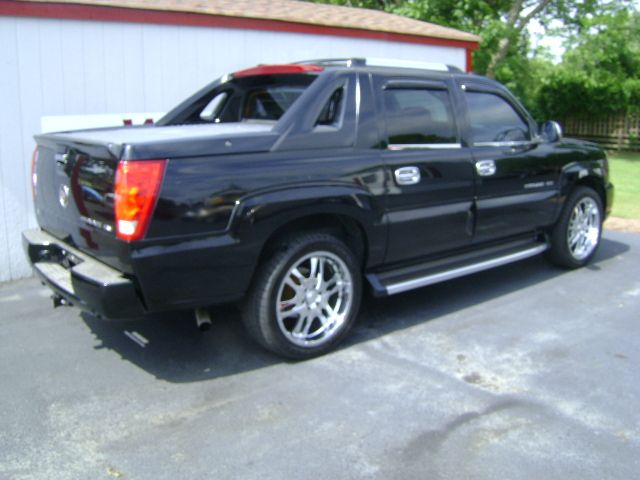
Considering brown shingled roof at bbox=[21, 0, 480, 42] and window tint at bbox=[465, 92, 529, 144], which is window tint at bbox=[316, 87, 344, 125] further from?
brown shingled roof at bbox=[21, 0, 480, 42]

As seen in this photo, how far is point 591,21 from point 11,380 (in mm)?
17746

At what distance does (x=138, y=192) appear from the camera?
352 cm

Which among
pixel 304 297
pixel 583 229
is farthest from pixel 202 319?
pixel 583 229

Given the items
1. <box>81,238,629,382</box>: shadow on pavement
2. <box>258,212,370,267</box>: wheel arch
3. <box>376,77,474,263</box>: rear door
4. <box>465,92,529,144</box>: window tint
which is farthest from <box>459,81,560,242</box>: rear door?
<box>258,212,370,267</box>: wheel arch

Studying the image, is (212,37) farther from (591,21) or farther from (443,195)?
(591,21)

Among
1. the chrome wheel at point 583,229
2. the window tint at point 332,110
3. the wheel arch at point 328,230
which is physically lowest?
the chrome wheel at point 583,229

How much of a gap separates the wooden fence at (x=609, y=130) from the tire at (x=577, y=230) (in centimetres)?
1308

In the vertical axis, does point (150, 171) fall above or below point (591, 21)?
below

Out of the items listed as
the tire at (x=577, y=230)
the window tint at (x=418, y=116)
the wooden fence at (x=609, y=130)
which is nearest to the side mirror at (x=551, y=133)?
the tire at (x=577, y=230)

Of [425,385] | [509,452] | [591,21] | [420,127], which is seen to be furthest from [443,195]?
[591,21]

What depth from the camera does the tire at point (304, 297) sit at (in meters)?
4.06

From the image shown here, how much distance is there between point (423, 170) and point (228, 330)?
1766 mm

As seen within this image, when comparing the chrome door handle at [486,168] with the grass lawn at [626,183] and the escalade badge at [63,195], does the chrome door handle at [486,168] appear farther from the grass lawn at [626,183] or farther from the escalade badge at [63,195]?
Result: the grass lawn at [626,183]

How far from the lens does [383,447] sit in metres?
3.27
